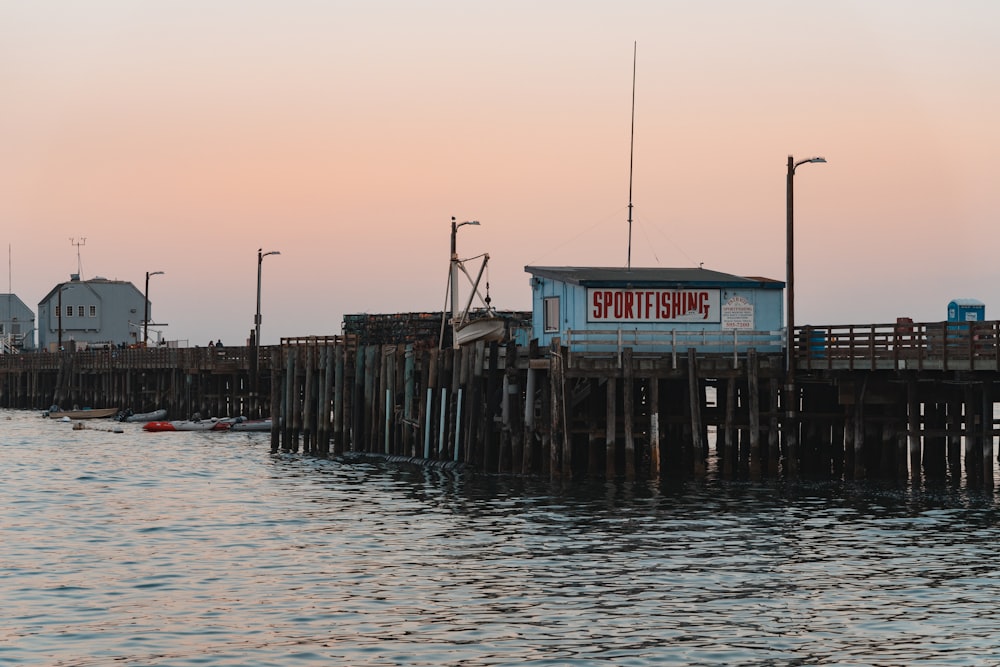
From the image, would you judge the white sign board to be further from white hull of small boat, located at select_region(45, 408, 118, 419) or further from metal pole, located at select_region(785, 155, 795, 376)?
white hull of small boat, located at select_region(45, 408, 118, 419)

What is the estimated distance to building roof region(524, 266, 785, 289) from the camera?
44938mm

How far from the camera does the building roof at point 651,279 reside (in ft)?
147

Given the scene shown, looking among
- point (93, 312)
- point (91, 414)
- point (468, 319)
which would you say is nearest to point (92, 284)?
point (93, 312)

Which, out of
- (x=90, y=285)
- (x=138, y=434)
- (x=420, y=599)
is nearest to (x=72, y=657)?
(x=420, y=599)

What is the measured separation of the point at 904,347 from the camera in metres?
39.9

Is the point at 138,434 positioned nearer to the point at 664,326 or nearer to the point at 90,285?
the point at 664,326

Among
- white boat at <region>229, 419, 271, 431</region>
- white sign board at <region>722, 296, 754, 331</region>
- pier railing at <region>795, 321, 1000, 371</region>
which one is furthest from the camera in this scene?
white boat at <region>229, 419, 271, 431</region>

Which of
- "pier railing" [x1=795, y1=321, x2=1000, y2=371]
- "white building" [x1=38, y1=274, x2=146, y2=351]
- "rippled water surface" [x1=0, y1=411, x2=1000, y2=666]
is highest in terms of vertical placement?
"white building" [x1=38, y1=274, x2=146, y2=351]

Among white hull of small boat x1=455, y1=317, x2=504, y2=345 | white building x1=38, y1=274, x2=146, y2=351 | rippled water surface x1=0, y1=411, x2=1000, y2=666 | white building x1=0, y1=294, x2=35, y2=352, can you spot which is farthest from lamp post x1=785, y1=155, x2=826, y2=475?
white building x1=0, y1=294, x2=35, y2=352

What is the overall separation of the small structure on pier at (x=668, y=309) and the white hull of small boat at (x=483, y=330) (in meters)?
3.55

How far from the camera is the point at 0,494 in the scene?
44062mm

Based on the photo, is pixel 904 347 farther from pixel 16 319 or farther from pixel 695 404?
pixel 16 319

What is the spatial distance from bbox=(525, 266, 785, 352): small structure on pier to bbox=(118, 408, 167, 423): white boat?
4831 centimetres

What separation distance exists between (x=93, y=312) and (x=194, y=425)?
69.1m
